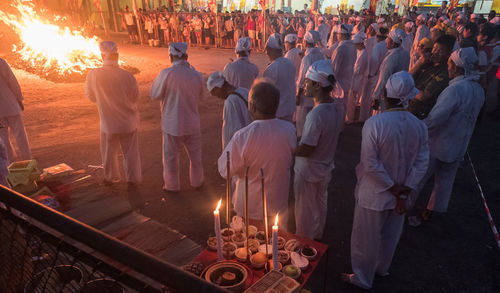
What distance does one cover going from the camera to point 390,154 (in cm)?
313

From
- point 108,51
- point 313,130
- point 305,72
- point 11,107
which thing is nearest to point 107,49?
point 108,51

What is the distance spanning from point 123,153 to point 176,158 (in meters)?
1.03

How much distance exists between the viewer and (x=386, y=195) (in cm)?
325

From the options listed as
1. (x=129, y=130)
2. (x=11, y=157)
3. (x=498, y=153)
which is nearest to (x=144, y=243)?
(x=129, y=130)

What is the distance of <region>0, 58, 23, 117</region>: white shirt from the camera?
5406 mm

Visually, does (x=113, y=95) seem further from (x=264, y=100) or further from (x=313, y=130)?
(x=313, y=130)

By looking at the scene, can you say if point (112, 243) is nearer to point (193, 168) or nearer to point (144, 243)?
point (144, 243)

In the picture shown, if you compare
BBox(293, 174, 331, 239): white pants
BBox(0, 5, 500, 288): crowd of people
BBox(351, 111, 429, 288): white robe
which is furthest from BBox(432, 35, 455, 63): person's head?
BBox(293, 174, 331, 239): white pants

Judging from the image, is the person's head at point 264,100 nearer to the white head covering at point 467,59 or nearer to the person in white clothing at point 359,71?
the white head covering at point 467,59

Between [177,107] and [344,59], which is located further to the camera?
[344,59]

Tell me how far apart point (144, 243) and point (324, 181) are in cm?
223

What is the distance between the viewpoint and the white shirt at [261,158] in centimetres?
Result: 291

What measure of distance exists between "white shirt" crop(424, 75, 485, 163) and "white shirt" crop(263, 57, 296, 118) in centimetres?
287

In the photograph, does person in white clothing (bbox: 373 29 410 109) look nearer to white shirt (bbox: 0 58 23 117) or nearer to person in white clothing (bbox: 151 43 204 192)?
person in white clothing (bbox: 151 43 204 192)
